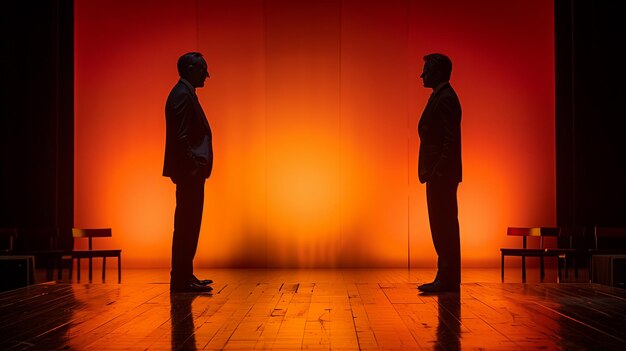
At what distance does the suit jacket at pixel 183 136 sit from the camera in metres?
5.74

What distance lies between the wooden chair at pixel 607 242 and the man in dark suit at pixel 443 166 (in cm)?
202

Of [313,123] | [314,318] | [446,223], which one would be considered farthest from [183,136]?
[313,123]

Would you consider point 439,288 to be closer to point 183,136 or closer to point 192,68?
point 183,136

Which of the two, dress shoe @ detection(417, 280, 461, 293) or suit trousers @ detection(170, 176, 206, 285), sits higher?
suit trousers @ detection(170, 176, 206, 285)

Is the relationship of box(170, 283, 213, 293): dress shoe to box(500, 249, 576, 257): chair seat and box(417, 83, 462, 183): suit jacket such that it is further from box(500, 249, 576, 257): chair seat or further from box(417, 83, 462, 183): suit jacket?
box(500, 249, 576, 257): chair seat

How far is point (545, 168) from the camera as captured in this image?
10141mm

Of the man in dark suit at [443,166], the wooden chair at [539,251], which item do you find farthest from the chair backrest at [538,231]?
the man in dark suit at [443,166]

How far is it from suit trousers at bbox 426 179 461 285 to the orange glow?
4221 millimetres

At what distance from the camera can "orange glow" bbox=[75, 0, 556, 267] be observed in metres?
10.1

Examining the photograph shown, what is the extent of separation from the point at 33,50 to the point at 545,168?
7.00 meters

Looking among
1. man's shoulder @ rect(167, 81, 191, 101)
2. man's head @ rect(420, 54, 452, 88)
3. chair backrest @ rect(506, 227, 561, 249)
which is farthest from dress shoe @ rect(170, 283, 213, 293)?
chair backrest @ rect(506, 227, 561, 249)

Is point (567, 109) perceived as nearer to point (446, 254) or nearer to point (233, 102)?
point (233, 102)

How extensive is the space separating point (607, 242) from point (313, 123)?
4.15m

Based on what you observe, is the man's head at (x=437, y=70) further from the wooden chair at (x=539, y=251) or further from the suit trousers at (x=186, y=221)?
the wooden chair at (x=539, y=251)
